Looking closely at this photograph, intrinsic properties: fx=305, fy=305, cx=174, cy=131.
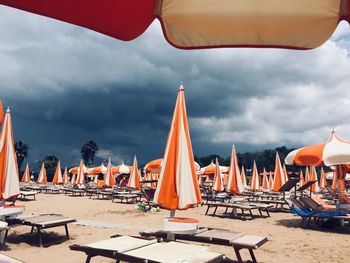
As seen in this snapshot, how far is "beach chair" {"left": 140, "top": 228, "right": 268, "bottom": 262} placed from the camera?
16.7 feet

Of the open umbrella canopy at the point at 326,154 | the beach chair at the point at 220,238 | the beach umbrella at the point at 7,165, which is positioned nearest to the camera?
the beach chair at the point at 220,238

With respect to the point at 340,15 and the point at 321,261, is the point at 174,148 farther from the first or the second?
the point at 340,15

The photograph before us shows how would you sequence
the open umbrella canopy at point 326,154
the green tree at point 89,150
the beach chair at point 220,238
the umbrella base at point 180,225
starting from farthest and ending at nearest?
the green tree at point 89,150 < the open umbrella canopy at point 326,154 < the umbrella base at point 180,225 < the beach chair at point 220,238

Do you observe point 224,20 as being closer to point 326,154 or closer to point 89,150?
point 326,154

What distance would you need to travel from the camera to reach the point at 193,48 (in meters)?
1.94

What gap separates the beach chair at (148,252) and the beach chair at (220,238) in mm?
729

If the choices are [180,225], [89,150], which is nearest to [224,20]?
[180,225]

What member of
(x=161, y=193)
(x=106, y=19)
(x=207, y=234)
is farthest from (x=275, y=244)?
(x=106, y=19)

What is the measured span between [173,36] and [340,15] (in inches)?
37.4

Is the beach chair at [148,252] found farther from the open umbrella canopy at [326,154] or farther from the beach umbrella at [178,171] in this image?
the open umbrella canopy at [326,154]

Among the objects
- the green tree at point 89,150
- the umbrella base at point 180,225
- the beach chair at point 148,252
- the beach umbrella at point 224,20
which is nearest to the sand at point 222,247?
the umbrella base at point 180,225

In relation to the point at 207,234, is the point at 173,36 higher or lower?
higher

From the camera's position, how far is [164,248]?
4.43 m

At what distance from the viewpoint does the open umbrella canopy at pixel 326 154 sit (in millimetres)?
9344
